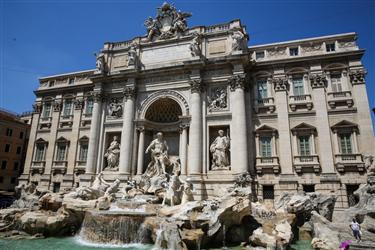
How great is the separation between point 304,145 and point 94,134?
17.5 m

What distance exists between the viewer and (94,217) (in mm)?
12930

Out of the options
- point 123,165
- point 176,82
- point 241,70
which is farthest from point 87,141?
point 241,70

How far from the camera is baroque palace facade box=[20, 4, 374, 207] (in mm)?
17422

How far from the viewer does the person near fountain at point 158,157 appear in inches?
770

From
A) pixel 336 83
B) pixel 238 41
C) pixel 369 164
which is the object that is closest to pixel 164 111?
pixel 238 41

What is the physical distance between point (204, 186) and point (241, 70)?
30.7ft

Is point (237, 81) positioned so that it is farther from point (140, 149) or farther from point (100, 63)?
point (100, 63)

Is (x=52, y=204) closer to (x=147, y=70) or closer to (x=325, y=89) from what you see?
(x=147, y=70)

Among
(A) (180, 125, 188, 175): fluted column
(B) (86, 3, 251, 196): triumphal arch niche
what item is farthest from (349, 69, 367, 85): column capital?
(A) (180, 125, 188, 175): fluted column

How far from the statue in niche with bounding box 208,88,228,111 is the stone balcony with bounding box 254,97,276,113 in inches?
96.7

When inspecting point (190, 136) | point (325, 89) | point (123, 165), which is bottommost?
point (123, 165)

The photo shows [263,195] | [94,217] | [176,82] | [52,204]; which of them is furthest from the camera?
[176,82]

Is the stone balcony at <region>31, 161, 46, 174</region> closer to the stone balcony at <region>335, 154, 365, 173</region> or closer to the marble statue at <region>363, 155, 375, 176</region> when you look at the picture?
the stone balcony at <region>335, 154, 365, 173</region>

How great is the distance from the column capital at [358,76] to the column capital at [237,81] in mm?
7585
